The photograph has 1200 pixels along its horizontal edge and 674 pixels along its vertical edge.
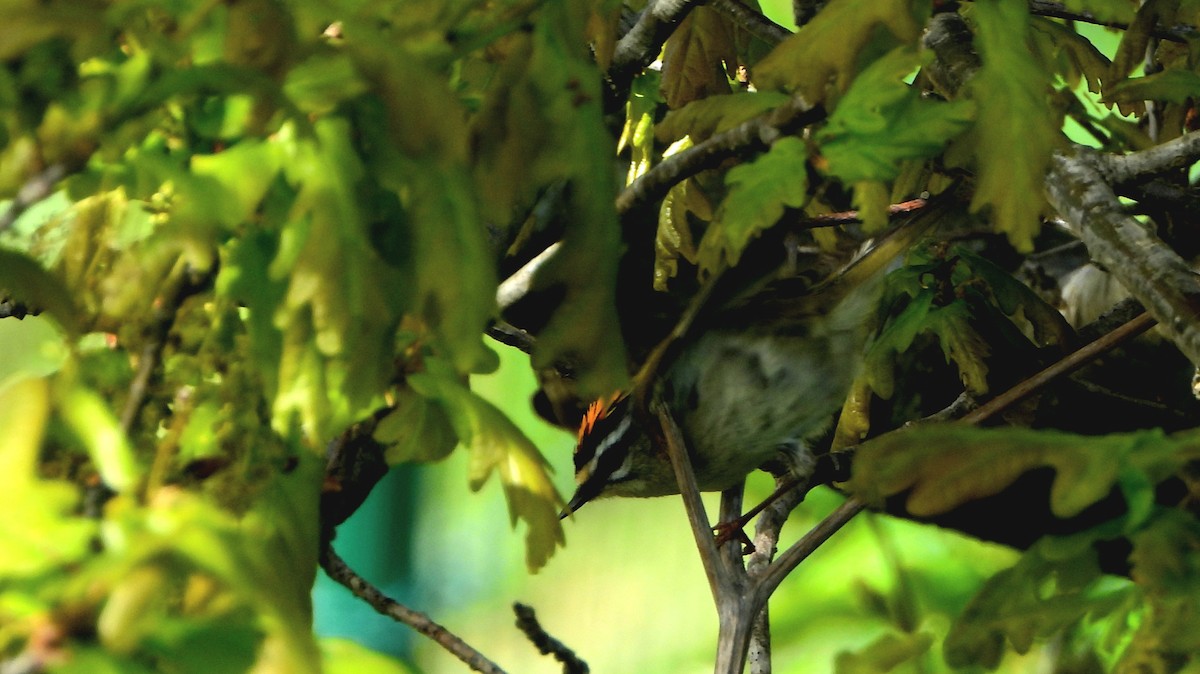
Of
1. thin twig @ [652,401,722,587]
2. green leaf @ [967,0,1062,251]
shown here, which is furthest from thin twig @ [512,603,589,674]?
green leaf @ [967,0,1062,251]

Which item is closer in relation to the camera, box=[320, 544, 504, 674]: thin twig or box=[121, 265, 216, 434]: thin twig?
box=[121, 265, 216, 434]: thin twig

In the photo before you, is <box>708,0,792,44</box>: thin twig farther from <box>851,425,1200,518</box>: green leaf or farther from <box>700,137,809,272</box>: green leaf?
<box>851,425,1200,518</box>: green leaf

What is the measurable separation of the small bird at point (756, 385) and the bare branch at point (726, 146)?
0.77m

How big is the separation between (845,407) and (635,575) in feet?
5.05

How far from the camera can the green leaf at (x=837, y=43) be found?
35.0 inches

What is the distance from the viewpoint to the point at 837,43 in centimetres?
91

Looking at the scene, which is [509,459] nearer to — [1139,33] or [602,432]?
[1139,33]

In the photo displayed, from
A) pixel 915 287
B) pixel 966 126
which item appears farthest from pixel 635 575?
pixel 966 126

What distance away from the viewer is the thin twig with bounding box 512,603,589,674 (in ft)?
4.75

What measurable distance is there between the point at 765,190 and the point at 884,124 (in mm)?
105

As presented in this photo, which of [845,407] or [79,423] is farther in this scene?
[845,407]

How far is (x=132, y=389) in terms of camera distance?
75cm

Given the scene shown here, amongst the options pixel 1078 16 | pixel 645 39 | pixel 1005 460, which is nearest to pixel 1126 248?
pixel 1005 460

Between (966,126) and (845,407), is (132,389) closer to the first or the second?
(966,126)
